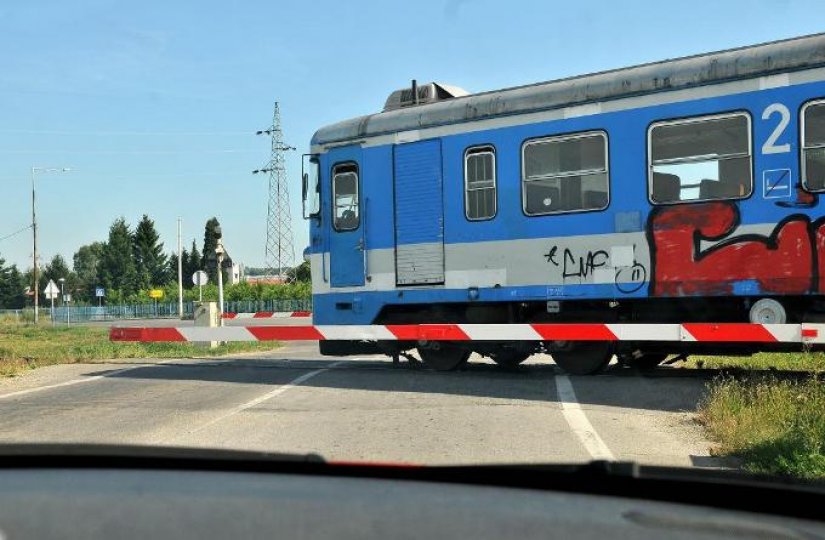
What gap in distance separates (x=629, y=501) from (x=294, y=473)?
947 millimetres

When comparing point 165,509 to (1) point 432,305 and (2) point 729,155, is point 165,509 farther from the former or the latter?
(1) point 432,305

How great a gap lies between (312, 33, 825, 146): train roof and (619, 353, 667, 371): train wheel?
142 inches

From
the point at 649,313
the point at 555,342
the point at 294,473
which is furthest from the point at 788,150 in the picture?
the point at 294,473

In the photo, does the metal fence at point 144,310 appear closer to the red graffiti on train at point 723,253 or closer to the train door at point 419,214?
the train door at point 419,214

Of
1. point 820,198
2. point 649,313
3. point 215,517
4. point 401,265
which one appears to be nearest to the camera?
point 215,517

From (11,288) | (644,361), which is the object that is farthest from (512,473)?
(11,288)

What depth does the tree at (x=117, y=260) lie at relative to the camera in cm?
11457

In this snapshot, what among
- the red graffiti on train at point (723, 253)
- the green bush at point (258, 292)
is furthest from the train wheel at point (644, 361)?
the green bush at point (258, 292)

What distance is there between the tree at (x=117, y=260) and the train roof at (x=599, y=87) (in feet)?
355

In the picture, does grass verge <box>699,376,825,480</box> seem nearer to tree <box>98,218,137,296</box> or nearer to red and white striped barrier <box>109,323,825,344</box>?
red and white striped barrier <box>109,323,825,344</box>

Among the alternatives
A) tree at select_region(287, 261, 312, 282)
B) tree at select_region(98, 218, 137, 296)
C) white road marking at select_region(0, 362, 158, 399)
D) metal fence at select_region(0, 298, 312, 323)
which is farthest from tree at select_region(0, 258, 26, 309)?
white road marking at select_region(0, 362, 158, 399)

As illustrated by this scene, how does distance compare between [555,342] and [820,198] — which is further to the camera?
[555,342]

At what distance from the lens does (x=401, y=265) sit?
11.7 meters

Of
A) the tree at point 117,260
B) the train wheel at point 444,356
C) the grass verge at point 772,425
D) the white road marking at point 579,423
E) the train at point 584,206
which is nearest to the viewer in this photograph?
the grass verge at point 772,425
